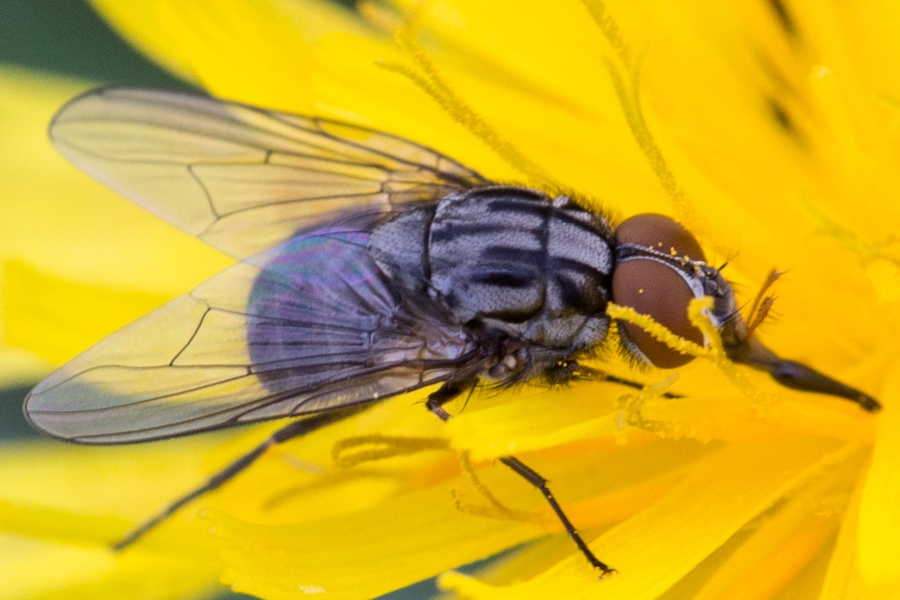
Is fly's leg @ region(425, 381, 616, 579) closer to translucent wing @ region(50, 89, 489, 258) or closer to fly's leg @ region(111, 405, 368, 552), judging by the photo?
fly's leg @ region(111, 405, 368, 552)

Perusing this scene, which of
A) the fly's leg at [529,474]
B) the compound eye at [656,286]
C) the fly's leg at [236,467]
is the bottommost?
the fly's leg at [236,467]

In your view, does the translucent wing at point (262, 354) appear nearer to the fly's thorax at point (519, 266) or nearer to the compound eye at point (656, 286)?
the fly's thorax at point (519, 266)

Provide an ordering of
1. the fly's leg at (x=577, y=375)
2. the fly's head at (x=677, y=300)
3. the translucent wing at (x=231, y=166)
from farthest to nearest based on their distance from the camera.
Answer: the translucent wing at (x=231, y=166) → the fly's leg at (x=577, y=375) → the fly's head at (x=677, y=300)

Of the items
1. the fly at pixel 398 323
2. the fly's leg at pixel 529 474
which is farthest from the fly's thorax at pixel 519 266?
the fly's leg at pixel 529 474

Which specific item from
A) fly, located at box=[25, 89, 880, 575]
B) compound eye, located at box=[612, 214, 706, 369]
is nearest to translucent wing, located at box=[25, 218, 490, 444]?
fly, located at box=[25, 89, 880, 575]

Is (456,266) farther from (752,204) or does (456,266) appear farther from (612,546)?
(752,204)

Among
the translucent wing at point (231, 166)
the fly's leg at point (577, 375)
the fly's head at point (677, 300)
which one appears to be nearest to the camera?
the fly's head at point (677, 300)

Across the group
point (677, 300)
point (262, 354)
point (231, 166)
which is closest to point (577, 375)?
point (677, 300)

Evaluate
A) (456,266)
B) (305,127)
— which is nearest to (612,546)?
(456,266)

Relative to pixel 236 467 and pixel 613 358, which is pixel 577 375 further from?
pixel 236 467
